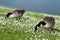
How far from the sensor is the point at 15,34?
25.0 metres

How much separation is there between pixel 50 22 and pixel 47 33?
137cm

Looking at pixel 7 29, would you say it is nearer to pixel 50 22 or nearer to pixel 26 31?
pixel 26 31

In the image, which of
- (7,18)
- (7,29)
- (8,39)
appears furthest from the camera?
(7,18)

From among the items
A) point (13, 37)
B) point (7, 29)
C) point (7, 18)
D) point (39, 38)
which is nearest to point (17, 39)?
point (13, 37)

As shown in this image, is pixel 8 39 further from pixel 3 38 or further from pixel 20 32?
pixel 20 32

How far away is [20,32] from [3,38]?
3454 millimetres

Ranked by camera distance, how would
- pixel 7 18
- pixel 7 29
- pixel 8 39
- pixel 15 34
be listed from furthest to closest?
pixel 7 18
pixel 7 29
pixel 15 34
pixel 8 39

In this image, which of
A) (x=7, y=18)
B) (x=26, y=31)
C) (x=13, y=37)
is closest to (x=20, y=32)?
(x=26, y=31)

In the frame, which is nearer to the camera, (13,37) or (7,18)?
(13,37)

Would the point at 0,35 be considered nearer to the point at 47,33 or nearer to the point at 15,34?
the point at 15,34

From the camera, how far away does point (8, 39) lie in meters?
22.7

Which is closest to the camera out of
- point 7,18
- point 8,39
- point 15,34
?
point 8,39

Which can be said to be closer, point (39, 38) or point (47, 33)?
point (39, 38)

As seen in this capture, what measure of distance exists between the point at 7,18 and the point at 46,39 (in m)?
12.9
